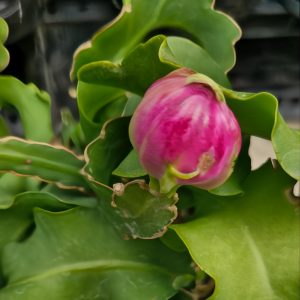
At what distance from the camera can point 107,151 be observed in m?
0.35

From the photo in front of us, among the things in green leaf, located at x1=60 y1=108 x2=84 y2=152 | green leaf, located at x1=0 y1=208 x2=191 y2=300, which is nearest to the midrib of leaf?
green leaf, located at x1=0 y1=208 x2=191 y2=300

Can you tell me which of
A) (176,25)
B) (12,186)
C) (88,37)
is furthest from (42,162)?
(88,37)

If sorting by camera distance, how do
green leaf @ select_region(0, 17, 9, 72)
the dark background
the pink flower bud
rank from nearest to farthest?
the pink flower bud < green leaf @ select_region(0, 17, 9, 72) < the dark background

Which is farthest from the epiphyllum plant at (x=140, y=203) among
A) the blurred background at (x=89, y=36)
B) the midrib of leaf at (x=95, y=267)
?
the blurred background at (x=89, y=36)

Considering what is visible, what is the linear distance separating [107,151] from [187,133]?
4.4 inches

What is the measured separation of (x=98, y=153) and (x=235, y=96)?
102 mm

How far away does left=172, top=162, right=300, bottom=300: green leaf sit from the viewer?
33 cm

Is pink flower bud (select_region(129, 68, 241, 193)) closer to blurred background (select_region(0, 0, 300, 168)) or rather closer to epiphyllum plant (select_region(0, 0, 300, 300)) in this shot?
epiphyllum plant (select_region(0, 0, 300, 300))

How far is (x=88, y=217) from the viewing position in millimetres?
367

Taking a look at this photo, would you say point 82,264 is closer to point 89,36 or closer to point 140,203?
point 140,203

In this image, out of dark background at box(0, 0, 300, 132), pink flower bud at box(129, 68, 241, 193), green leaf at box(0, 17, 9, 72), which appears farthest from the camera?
dark background at box(0, 0, 300, 132)

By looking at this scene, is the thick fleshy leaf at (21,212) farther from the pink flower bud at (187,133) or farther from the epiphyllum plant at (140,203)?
the pink flower bud at (187,133)

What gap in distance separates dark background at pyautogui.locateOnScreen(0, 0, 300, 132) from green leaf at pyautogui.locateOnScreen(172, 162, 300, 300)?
30cm

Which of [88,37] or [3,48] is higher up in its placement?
[3,48]
